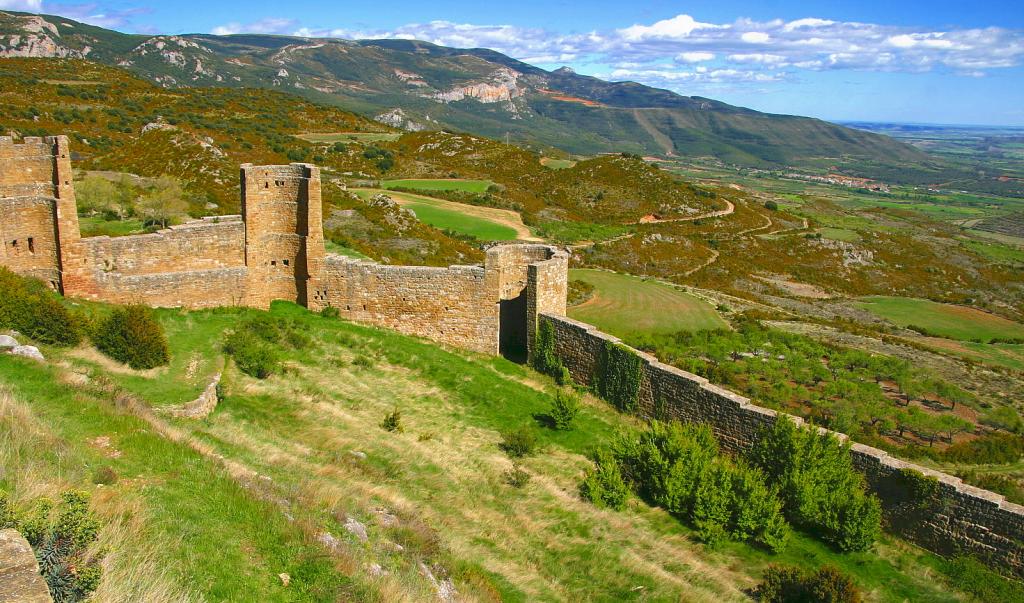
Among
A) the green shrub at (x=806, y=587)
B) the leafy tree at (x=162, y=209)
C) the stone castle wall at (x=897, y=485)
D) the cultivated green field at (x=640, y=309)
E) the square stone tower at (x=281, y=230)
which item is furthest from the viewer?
the cultivated green field at (x=640, y=309)

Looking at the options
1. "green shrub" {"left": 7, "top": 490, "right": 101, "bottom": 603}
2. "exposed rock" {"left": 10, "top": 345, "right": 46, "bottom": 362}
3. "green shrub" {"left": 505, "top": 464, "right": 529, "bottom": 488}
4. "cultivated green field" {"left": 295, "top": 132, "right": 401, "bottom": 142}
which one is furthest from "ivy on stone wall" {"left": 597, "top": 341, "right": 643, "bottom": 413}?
"cultivated green field" {"left": 295, "top": 132, "right": 401, "bottom": 142}

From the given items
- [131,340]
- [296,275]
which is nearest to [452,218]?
[296,275]

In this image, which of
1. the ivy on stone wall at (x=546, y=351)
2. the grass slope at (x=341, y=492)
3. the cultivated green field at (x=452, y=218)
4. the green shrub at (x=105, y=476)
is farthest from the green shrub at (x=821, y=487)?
the cultivated green field at (x=452, y=218)

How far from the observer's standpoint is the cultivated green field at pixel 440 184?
185ft

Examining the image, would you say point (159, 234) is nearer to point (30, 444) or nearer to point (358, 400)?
point (358, 400)

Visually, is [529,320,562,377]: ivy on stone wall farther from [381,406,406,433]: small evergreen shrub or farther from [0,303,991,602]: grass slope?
[381,406,406,433]: small evergreen shrub

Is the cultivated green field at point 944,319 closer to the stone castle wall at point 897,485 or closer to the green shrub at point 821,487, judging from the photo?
the stone castle wall at point 897,485

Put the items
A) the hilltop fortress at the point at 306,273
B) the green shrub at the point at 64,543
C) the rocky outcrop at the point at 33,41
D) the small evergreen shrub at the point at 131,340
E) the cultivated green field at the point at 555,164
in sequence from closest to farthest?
the green shrub at the point at 64,543
the small evergreen shrub at the point at 131,340
the hilltop fortress at the point at 306,273
the cultivated green field at the point at 555,164
the rocky outcrop at the point at 33,41

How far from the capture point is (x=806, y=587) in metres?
9.29

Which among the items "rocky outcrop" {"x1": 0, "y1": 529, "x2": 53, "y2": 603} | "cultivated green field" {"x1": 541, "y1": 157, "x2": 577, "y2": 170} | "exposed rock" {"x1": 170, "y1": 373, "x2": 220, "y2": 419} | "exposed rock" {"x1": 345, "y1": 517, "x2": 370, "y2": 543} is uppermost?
"cultivated green field" {"x1": 541, "y1": 157, "x2": 577, "y2": 170}

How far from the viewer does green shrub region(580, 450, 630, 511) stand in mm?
11859

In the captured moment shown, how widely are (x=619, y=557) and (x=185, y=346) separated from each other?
33.0 feet

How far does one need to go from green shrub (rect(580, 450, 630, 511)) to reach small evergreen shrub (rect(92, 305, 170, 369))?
850 cm

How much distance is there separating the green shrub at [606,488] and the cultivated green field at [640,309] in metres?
14.5
